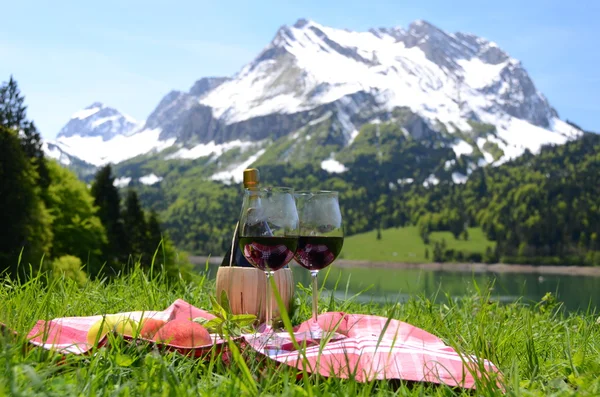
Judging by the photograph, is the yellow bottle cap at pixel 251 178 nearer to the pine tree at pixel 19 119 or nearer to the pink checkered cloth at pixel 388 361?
the pink checkered cloth at pixel 388 361

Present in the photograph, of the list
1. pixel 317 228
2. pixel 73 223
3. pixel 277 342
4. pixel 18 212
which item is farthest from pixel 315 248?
pixel 73 223

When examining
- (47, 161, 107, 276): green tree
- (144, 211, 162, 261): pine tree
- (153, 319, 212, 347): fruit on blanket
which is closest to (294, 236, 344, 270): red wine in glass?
(153, 319, 212, 347): fruit on blanket

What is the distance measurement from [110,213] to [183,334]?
44.1 meters

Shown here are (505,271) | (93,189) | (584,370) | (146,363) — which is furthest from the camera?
(505,271)

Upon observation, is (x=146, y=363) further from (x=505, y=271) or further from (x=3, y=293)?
(x=505, y=271)

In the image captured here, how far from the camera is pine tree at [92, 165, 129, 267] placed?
43500 millimetres

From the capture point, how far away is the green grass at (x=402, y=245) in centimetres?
16644

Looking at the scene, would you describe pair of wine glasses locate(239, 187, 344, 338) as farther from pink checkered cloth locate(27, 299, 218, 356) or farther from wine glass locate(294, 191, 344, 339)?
pink checkered cloth locate(27, 299, 218, 356)

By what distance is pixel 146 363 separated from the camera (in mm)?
2309

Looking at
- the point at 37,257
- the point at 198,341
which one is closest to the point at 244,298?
the point at 198,341

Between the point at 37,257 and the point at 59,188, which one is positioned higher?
the point at 59,188

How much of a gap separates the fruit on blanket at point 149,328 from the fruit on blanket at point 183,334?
18 millimetres

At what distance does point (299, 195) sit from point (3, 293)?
2075 mm

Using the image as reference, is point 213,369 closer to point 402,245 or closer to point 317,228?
point 317,228
